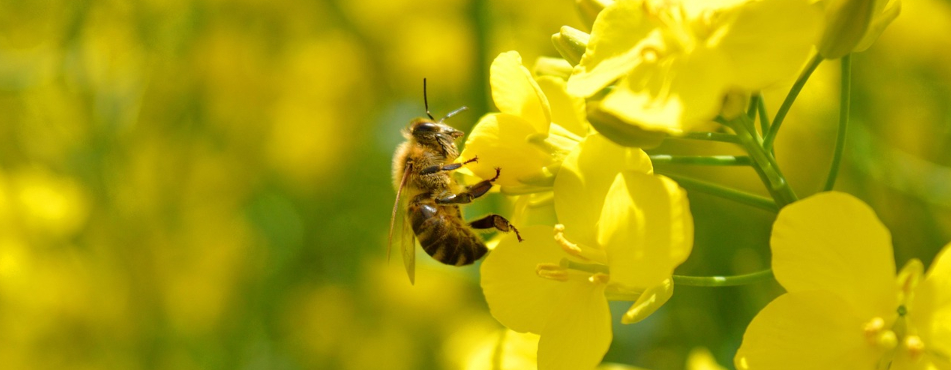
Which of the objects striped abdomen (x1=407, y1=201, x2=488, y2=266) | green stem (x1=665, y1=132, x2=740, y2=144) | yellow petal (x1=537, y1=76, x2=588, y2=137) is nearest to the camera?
green stem (x1=665, y1=132, x2=740, y2=144)

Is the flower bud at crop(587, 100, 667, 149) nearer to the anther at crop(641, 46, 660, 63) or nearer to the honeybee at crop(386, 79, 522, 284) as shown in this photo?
the anther at crop(641, 46, 660, 63)

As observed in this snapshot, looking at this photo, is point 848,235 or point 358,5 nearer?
point 848,235

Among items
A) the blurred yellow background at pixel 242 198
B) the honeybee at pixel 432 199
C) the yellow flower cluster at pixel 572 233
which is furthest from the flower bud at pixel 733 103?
the blurred yellow background at pixel 242 198

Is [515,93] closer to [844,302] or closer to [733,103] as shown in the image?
[733,103]

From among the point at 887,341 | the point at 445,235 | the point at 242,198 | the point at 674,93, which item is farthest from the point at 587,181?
the point at 242,198

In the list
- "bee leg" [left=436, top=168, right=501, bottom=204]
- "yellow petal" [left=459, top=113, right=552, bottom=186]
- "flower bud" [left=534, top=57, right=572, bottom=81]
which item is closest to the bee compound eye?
"bee leg" [left=436, top=168, right=501, bottom=204]

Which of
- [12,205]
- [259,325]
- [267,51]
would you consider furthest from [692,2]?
[267,51]

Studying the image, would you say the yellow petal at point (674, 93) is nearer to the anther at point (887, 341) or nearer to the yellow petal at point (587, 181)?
the yellow petal at point (587, 181)

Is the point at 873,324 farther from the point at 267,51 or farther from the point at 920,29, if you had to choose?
the point at 267,51
